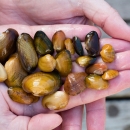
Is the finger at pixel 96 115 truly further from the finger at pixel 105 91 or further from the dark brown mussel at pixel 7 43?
the dark brown mussel at pixel 7 43

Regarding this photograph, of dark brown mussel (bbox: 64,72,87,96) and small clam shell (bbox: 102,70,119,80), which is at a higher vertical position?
small clam shell (bbox: 102,70,119,80)

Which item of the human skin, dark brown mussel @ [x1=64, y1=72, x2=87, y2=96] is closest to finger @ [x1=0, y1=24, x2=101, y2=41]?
the human skin

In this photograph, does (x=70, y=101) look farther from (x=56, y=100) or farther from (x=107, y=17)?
(x=107, y=17)

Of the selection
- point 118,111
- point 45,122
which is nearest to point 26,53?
point 45,122

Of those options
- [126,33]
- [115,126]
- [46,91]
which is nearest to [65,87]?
[46,91]

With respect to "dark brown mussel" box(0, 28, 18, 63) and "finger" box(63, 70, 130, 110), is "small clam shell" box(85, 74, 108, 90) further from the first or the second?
"dark brown mussel" box(0, 28, 18, 63)

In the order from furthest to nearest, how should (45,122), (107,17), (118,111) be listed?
(118,111)
(107,17)
(45,122)
